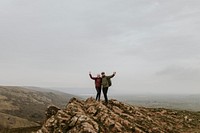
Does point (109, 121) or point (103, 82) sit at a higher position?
point (103, 82)

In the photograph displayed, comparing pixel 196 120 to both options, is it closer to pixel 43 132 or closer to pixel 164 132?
pixel 164 132

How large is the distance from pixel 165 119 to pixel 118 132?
10125 mm

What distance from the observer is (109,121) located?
28.2 metres

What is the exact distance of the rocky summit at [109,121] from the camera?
2739 centimetres

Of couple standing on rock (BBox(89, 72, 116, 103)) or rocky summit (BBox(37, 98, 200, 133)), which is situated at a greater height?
couple standing on rock (BBox(89, 72, 116, 103))

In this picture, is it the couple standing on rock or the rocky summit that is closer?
the rocky summit

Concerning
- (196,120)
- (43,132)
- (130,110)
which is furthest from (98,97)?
(196,120)

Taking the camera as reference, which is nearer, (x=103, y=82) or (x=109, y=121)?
(x=109, y=121)

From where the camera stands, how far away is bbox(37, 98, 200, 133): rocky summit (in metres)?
27.4

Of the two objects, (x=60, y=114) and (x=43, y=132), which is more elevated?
(x=60, y=114)

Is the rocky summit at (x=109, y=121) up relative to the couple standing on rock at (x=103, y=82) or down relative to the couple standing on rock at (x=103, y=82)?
down

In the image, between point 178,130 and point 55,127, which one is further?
point 178,130

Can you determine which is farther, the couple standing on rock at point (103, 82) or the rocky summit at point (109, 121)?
the couple standing on rock at point (103, 82)

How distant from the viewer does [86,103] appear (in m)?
34.8
